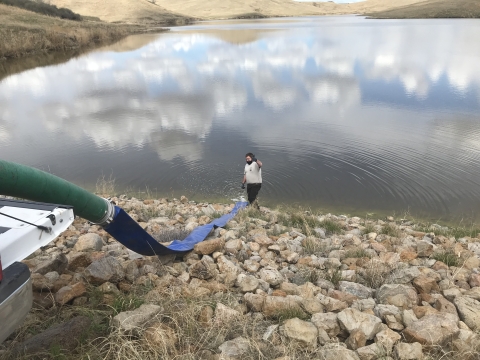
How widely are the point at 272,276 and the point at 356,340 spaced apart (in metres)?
1.62

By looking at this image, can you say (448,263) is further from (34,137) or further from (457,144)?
(34,137)

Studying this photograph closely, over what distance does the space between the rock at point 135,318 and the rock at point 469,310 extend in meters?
3.36

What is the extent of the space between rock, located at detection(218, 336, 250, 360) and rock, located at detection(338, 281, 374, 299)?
1859 mm

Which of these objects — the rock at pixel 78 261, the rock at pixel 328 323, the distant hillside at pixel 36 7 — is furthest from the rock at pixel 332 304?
the distant hillside at pixel 36 7

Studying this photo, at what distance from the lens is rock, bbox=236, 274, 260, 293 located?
15.5 feet

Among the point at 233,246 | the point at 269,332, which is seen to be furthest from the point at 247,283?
the point at 233,246

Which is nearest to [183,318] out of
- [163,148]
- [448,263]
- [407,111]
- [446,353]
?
[446,353]

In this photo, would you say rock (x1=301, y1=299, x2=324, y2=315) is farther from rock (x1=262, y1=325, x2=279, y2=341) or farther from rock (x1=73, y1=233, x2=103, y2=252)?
rock (x1=73, y1=233, x2=103, y2=252)

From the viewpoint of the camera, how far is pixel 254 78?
2816 centimetres

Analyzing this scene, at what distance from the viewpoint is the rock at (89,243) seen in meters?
5.80

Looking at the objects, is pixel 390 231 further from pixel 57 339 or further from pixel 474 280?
pixel 57 339

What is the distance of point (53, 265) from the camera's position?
4859 millimetres

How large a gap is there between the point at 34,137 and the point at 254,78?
53.1 feet

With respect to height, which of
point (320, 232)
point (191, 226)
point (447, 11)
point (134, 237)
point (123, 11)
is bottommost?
point (320, 232)
